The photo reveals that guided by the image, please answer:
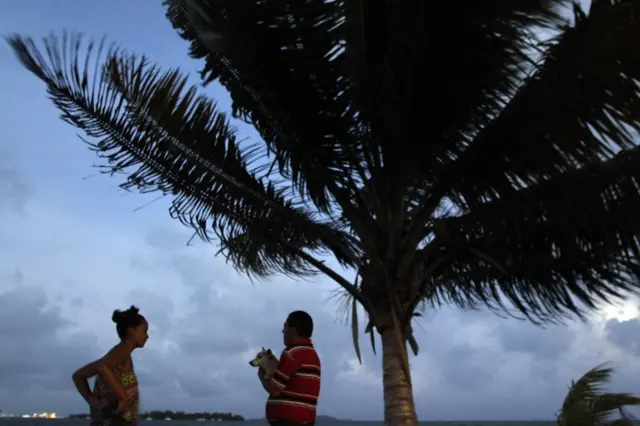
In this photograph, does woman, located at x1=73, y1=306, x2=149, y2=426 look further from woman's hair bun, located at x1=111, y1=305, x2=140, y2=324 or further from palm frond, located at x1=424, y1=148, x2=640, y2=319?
palm frond, located at x1=424, y1=148, x2=640, y2=319

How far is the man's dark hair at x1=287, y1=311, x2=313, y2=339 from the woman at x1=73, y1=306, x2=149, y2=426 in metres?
0.93

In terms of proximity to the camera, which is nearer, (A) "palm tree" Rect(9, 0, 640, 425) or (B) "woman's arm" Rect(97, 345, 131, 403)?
(B) "woman's arm" Rect(97, 345, 131, 403)

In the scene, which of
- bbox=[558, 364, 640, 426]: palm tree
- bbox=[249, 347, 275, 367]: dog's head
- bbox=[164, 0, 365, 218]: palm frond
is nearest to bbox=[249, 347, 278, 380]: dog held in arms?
bbox=[249, 347, 275, 367]: dog's head

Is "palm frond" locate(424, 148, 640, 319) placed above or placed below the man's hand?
above

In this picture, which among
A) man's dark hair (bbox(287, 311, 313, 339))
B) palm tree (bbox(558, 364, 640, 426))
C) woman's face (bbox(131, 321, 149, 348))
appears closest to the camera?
woman's face (bbox(131, 321, 149, 348))

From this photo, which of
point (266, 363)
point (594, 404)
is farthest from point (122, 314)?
point (594, 404)

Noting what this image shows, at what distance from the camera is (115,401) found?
12.4 feet

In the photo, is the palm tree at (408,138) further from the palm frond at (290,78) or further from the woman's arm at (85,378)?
the woman's arm at (85,378)

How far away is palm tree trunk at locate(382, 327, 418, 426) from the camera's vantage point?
5.78 meters

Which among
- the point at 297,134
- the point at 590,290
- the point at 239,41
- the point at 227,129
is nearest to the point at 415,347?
the point at 590,290

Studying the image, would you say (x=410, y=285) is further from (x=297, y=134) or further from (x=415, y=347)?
(x=297, y=134)

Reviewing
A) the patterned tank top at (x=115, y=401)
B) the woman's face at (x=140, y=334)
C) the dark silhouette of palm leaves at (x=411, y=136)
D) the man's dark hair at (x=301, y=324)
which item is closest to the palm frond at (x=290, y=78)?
the dark silhouette of palm leaves at (x=411, y=136)

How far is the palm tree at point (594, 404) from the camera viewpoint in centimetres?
685

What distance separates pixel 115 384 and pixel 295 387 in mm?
1052
